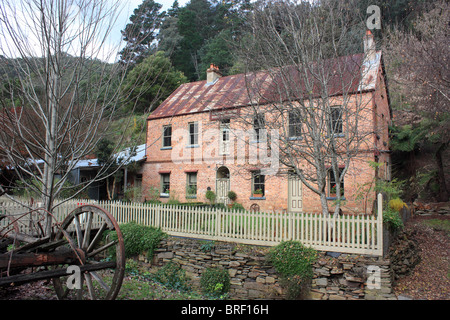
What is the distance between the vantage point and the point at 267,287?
838 centimetres

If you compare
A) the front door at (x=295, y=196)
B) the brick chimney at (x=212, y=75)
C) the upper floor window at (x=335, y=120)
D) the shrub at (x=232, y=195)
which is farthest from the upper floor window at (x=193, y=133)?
the upper floor window at (x=335, y=120)

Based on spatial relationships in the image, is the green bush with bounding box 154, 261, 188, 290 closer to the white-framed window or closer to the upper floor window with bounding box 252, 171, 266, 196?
the white-framed window

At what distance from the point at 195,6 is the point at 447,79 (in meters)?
38.4

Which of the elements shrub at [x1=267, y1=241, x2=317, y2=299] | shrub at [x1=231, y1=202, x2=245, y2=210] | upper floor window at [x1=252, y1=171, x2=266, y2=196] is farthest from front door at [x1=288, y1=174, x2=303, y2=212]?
shrub at [x1=267, y1=241, x2=317, y2=299]

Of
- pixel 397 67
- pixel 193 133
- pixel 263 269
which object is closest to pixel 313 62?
pixel 263 269

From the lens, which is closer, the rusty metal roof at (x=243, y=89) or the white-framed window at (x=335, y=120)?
the white-framed window at (x=335, y=120)

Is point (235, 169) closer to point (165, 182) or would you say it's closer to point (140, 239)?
point (165, 182)

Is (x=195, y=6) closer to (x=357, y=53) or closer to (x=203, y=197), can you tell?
(x=203, y=197)

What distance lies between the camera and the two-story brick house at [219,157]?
1409 cm

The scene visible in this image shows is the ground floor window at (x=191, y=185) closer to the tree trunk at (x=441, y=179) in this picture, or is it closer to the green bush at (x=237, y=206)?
the green bush at (x=237, y=206)

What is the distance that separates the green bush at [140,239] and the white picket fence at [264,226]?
0.33 m

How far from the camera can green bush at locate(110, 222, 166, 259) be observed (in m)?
10.3

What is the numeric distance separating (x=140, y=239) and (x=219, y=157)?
285 inches

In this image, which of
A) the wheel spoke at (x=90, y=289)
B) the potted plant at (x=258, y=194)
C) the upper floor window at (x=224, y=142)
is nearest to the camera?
the wheel spoke at (x=90, y=289)
